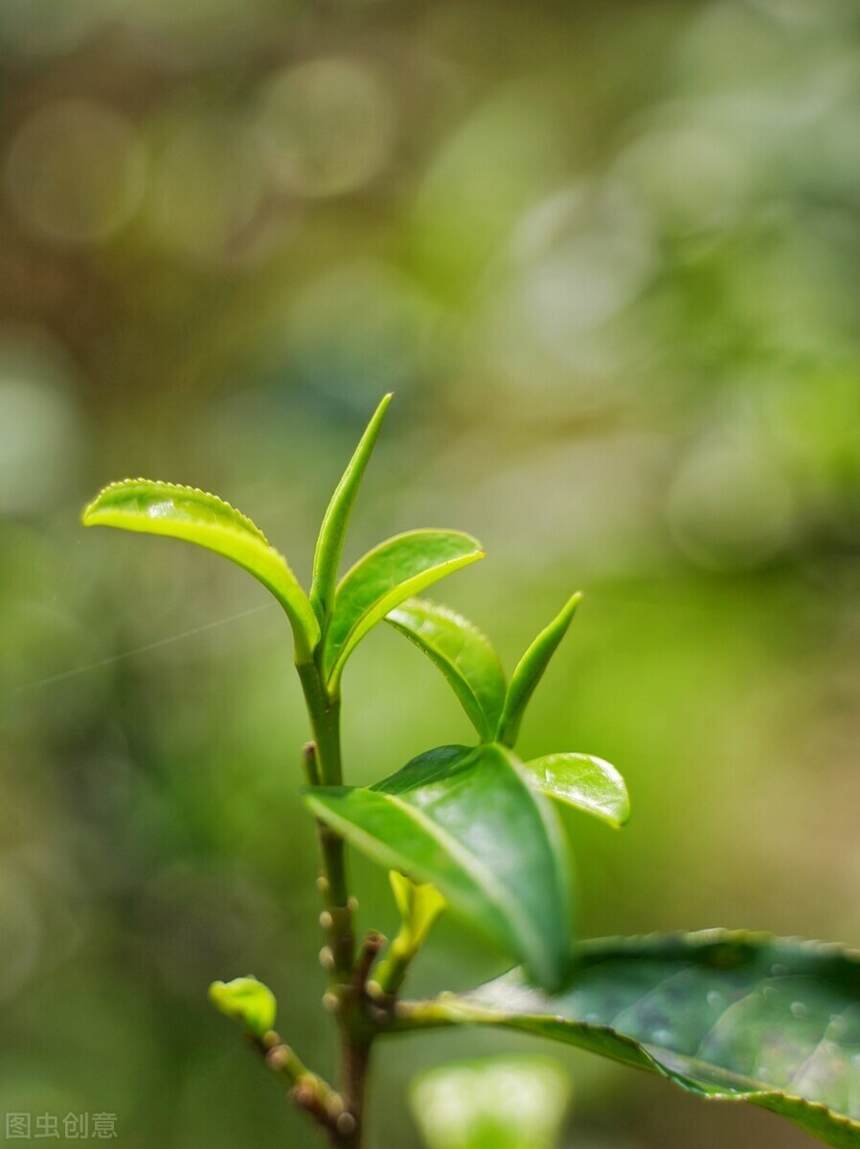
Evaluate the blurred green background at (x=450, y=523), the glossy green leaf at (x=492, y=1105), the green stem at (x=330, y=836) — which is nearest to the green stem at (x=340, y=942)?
the green stem at (x=330, y=836)

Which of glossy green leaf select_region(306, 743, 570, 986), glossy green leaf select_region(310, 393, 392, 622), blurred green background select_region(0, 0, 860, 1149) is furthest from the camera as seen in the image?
blurred green background select_region(0, 0, 860, 1149)

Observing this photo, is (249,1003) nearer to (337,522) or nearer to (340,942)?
(340,942)

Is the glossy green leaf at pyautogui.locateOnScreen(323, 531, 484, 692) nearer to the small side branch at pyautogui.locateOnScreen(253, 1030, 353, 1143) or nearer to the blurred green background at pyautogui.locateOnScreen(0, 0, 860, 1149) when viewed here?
the small side branch at pyautogui.locateOnScreen(253, 1030, 353, 1143)

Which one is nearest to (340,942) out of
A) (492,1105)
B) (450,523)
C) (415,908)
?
(415,908)

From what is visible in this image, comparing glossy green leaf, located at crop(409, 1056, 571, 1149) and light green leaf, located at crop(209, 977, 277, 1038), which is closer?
light green leaf, located at crop(209, 977, 277, 1038)

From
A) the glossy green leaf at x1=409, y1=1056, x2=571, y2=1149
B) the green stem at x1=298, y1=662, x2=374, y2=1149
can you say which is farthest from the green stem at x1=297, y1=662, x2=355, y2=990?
the glossy green leaf at x1=409, y1=1056, x2=571, y2=1149

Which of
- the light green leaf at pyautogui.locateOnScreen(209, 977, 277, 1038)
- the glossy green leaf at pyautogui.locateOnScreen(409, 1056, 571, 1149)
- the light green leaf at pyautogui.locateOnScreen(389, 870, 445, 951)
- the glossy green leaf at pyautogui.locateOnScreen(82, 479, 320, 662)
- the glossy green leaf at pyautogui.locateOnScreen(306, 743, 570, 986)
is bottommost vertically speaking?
the glossy green leaf at pyautogui.locateOnScreen(409, 1056, 571, 1149)

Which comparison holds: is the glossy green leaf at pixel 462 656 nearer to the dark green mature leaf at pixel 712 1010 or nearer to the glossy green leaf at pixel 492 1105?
the dark green mature leaf at pixel 712 1010
